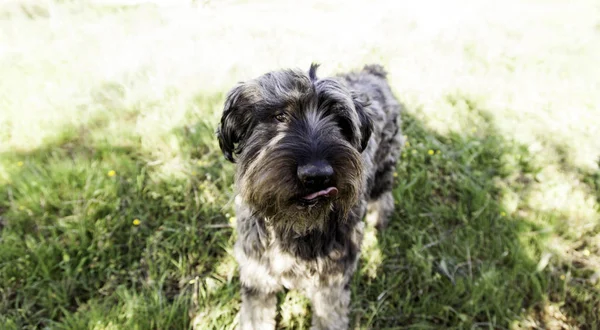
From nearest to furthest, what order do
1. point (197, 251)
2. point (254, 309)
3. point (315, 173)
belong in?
point (315, 173), point (254, 309), point (197, 251)

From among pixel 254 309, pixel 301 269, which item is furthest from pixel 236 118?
pixel 254 309

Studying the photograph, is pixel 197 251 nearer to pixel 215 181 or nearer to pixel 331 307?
pixel 215 181

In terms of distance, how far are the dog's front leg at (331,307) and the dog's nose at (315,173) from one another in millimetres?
1105

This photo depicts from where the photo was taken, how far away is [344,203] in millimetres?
2086

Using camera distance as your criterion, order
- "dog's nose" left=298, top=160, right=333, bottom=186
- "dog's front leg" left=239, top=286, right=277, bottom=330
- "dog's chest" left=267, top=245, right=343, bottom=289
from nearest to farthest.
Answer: "dog's nose" left=298, top=160, right=333, bottom=186 → "dog's chest" left=267, top=245, right=343, bottom=289 → "dog's front leg" left=239, top=286, right=277, bottom=330

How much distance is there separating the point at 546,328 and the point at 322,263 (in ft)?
6.84

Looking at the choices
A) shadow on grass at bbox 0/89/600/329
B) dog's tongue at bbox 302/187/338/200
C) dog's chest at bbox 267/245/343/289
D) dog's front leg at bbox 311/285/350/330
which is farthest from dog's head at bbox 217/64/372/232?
shadow on grass at bbox 0/89/600/329

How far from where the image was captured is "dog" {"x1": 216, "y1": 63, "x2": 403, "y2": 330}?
75.4 inches

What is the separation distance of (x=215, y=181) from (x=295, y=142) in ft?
6.54

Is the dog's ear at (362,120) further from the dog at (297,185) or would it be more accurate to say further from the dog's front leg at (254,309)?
the dog's front leg at (254,309)

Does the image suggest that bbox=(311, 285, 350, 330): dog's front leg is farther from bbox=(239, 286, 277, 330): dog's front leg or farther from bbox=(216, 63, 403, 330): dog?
bbox=(239, 286, 277, 330): dog's front leg

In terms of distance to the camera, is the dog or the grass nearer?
the dog

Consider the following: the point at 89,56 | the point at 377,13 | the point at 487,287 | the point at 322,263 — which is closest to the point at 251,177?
the point at 322,263

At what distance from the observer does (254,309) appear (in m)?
2.66
